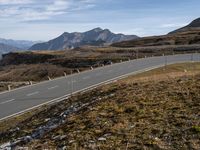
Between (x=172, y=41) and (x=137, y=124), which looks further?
(x=172, y=41)

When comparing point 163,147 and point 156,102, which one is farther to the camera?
point 156,102

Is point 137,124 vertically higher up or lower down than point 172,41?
higher up

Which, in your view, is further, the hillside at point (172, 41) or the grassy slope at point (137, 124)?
the hillside at point (172, 41)

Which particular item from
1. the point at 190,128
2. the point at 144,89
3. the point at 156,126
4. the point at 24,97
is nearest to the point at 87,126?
the point at 156,126

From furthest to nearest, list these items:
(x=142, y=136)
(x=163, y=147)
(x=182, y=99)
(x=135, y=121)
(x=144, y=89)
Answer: (x=144, y=89) < (x=182, y=99) < (x=135, y=121) < (x=142, y=136) < (x=163, y=147)

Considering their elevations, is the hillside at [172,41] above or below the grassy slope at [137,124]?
below

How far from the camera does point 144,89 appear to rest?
1532 centimetres

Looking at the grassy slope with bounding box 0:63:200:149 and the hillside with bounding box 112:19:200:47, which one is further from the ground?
the grassy slope with bounding box 0:63:200:149

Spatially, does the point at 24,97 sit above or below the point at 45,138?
below

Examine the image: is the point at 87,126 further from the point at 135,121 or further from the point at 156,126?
the point at 156,126

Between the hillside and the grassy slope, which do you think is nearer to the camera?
the grassy slope

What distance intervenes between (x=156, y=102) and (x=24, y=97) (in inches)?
656

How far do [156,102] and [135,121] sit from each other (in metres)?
→ 2.04

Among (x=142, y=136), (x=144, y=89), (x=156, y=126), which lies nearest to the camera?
(x=142, y=136)
